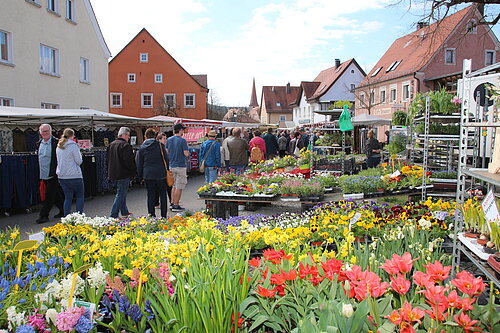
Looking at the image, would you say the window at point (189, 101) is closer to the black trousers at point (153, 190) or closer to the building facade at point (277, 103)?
the black trousers at point (153, 190)

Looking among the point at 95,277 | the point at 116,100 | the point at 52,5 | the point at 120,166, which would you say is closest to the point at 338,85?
the point at 116,100

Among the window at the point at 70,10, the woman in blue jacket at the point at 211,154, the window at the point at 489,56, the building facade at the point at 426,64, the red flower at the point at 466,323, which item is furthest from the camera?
the window at the point at 489,56

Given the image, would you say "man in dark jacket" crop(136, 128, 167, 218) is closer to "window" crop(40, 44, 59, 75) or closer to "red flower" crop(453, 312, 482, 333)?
"red flower" crop(453, 312, 482, 333)

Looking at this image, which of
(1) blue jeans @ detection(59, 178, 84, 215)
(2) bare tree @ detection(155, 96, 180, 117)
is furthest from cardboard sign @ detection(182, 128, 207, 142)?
(2) bare tree @ detection(155, 96, 180, 117)

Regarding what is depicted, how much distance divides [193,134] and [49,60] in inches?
287

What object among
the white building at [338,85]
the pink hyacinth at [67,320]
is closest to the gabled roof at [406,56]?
the white building at [338,85]

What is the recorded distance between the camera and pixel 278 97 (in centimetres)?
8462

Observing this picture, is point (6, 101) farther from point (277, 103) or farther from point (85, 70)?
point (277, 103)

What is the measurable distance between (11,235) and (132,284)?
1.84 m

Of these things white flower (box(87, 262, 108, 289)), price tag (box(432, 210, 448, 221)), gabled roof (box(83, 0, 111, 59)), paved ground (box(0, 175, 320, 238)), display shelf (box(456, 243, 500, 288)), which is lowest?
paved ground (box(0, 175, 320, 238))

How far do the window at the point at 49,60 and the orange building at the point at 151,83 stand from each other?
77.3ft

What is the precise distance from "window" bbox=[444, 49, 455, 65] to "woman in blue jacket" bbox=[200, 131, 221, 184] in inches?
1178

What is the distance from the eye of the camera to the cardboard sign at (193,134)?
62.8 feet

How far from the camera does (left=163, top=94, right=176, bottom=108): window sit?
142 feet
